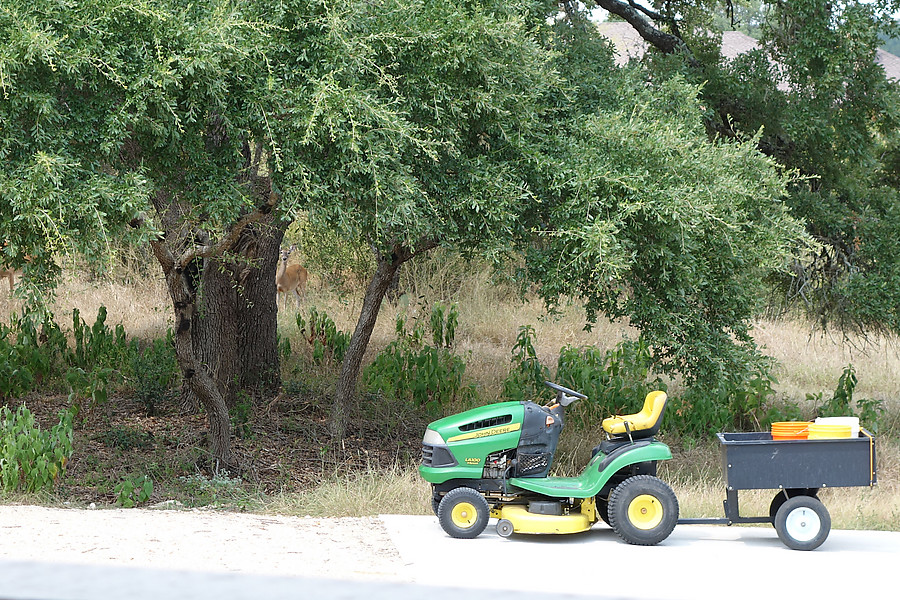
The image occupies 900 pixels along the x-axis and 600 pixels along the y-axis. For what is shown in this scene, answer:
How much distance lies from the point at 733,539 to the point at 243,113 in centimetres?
499

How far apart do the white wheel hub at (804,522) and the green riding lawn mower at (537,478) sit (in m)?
0.73

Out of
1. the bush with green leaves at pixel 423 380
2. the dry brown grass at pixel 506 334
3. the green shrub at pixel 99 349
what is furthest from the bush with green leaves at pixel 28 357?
the bush with green leaves at pixel 423 380

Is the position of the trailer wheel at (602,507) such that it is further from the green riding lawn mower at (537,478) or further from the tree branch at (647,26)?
the tree branch at (647,26)

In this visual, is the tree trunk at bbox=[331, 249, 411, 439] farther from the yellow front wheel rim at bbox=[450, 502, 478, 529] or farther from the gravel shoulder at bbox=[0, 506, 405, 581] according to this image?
the yellow front wheel rim at bbox=[450, 502, 478, 529]

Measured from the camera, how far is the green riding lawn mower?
19.1 feet

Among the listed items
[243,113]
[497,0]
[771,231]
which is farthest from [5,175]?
[771,231]

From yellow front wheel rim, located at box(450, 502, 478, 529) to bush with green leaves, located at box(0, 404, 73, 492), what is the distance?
3772 millimetres

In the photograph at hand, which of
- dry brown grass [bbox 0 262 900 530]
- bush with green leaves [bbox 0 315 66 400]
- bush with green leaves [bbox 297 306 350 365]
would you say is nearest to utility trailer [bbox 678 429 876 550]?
dry brown grass [bbox 0 262 900 530]

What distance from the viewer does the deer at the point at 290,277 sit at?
55.5 ft

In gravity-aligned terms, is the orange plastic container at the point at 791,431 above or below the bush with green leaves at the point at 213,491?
above

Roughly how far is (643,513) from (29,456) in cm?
507

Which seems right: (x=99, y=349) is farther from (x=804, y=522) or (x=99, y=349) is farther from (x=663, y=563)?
(x=804, y=522)

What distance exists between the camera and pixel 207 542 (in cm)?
546

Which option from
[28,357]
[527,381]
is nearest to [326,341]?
[527,381]
